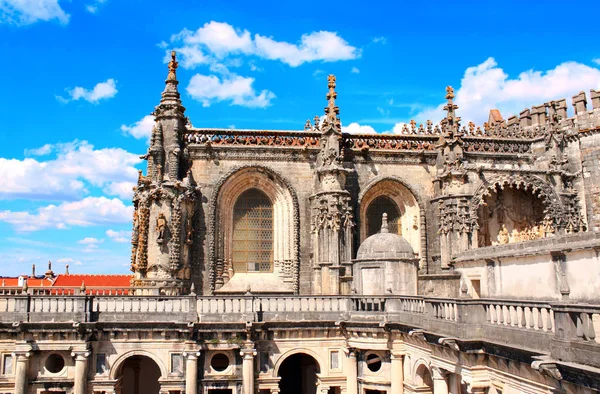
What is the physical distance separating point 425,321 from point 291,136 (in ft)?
43.7

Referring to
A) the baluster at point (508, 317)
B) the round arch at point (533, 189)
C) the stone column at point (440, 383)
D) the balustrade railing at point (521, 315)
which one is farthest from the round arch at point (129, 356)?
the round arch at point (533, 189)

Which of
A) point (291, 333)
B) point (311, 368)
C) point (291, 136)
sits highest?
point (291, 136)

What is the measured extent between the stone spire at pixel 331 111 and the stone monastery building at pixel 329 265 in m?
0.08

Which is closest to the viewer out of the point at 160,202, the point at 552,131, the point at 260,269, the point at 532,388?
the point at 532,388

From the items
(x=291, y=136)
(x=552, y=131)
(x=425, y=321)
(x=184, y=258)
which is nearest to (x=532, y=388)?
(x=425, y=321)

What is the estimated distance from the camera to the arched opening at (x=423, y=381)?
59.8 ft

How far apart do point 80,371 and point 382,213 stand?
50.3ft

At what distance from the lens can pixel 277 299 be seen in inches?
858

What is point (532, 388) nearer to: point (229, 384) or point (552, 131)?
point (229, 384)

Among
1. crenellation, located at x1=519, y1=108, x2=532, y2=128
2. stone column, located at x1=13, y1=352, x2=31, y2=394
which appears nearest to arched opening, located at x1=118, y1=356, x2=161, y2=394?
stone column, located at x1=13, y1=352, x2=31, y2=394

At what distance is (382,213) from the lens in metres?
28.5

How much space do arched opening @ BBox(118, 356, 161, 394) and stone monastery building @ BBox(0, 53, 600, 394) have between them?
0.09 metres

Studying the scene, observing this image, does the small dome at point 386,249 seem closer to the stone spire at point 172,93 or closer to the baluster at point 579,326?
the stone spire at point 172,93

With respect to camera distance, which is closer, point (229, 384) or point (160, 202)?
point (229, 384)
